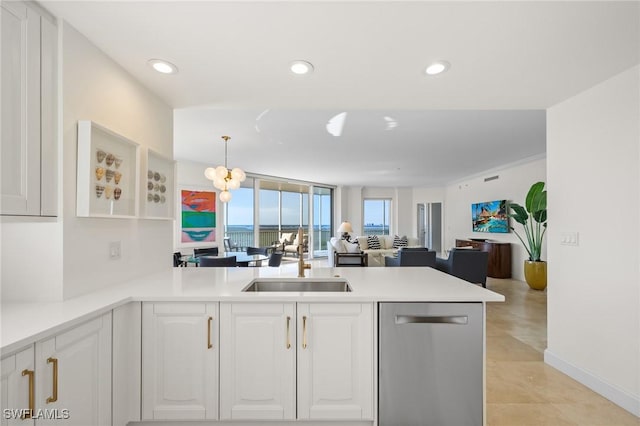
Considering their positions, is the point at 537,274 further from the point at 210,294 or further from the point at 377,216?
the point at 210,294

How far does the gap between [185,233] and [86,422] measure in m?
5.20

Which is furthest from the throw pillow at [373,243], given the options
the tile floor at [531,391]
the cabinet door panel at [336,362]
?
the cabinet door panel at [336,362]

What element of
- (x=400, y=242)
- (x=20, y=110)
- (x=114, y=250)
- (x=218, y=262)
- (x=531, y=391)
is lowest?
(x=531, y=391)

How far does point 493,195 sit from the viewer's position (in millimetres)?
7402

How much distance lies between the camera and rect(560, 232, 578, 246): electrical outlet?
244 centimetres

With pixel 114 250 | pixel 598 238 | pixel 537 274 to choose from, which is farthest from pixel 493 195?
pixel 114 250

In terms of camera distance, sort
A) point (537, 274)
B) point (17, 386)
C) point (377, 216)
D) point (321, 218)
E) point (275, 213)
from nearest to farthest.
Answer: point (17, 386) < point (537, 274) < point (275, 213) < point (321, 218) < point (377, 216)

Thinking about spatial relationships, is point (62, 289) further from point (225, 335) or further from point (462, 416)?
point (462, 416)

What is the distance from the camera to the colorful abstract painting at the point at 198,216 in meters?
6.29

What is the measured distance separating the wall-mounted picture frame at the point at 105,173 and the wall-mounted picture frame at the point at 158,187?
155 millimetres

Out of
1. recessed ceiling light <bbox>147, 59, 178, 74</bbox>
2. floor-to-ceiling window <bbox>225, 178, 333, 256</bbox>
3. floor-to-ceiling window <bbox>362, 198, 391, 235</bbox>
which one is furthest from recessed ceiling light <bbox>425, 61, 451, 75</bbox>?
floor-to-ceiling window <bbox>362, 198, 391, 235</bbox>

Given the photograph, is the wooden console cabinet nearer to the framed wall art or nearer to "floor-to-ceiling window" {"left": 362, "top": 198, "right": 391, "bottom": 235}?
"floor-to-ceiling window" {"left": 362, "top": 198, "right": 391, "bottom": 235}

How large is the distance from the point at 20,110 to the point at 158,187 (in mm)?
1045

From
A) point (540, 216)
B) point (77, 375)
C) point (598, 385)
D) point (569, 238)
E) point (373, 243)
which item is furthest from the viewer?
point (373, 243)
